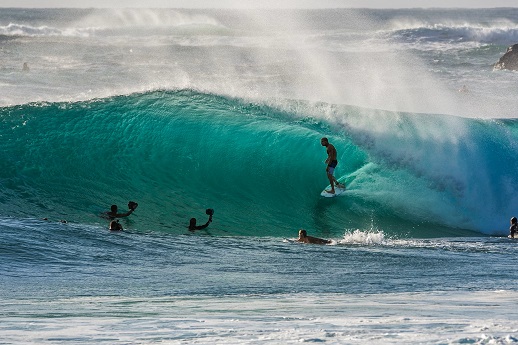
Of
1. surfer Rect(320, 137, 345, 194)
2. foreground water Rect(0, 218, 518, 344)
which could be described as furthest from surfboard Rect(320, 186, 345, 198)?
foreground water Rect(0, 218, 518, 344)

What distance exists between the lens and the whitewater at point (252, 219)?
752 centimetres

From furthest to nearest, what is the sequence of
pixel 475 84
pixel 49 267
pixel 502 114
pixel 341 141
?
pixel 475 84
pixel 502 114
pixel 341 141
pixel 49 267

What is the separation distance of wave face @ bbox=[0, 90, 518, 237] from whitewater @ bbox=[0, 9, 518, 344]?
4 centimetres

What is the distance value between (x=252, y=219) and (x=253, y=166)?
7.04 ft

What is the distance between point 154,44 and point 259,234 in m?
42.1

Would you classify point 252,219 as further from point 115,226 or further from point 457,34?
point 457,34

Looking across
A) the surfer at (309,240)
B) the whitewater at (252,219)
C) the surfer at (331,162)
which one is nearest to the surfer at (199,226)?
the whitewater at (252,219)

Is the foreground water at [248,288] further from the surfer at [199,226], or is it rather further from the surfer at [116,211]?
the surfer at [116,211]

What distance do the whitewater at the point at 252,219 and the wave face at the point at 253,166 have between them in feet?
0.14

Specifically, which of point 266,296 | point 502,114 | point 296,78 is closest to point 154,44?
point 296,78

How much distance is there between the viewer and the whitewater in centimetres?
752

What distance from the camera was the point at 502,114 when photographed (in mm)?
29812

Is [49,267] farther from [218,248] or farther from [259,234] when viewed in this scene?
[259,234]

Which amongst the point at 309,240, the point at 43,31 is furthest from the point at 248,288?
the point at 43,31
